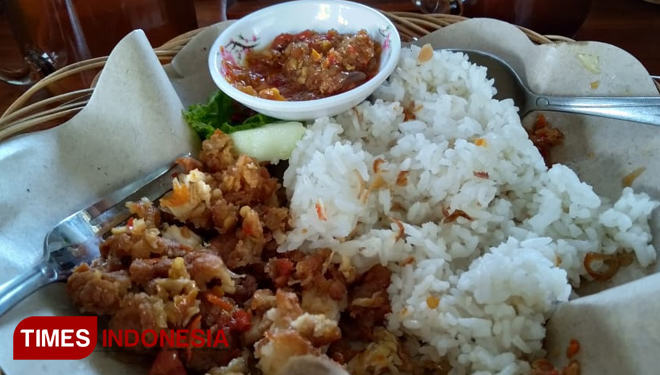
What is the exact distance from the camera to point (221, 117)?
210 centimetres

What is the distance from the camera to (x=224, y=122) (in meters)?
2.08

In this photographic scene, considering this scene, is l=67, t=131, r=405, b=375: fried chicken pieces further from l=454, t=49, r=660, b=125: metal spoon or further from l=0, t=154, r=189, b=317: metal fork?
l=454, t=49, r=660, b=125: metal spoon

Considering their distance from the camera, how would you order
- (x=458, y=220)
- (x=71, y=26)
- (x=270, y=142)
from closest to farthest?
1. (x=458, y=220)
2. (x=270, y=142)
3. (x=71, y=26)

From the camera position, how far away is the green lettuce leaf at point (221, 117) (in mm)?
2008

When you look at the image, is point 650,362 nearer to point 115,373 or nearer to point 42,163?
point 115,373

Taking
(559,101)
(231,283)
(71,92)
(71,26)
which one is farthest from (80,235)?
(559,101)

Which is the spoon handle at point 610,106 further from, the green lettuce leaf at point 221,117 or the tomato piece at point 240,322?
the tomato piece at point 240,322

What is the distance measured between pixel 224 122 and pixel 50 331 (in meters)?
0.95

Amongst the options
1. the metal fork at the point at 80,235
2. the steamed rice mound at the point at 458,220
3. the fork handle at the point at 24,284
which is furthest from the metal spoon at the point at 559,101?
the fork handle at the point at 24,284

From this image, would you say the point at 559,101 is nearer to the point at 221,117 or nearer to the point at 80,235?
the point at 221,117

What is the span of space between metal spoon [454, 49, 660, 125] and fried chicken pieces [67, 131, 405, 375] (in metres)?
0.92

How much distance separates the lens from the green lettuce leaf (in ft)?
6.59

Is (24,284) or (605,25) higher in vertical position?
(24,284)

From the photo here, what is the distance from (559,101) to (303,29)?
100cm
